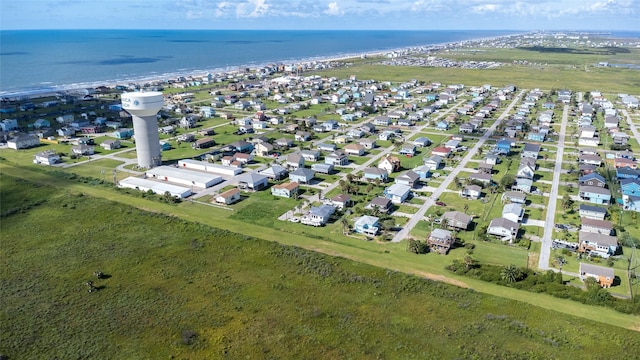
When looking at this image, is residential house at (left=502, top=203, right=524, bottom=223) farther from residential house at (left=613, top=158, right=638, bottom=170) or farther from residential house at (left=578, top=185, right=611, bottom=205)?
residential house at (left=613, top=158, right=638, bottom=170)

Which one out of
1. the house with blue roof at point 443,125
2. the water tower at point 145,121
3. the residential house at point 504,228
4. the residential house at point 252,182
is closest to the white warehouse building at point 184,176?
the water tower at point 145,121

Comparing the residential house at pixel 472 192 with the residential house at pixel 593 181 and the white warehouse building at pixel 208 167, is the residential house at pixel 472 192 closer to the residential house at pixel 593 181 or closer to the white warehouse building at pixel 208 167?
the residential house at pixel 593 181

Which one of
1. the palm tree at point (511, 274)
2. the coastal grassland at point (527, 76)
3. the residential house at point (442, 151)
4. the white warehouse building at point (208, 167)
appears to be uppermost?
the coastal grassland at point (527, 76)

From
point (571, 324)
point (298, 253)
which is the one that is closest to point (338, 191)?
point (298, 253)

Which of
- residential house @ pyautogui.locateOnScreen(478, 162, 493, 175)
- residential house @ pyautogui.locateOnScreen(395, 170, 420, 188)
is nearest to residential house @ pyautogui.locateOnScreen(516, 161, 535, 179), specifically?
residential house @ pyautogui.locateOnScreen(478, 162, 493, 175)

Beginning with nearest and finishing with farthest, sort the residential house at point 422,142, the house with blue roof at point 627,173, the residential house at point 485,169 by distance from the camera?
the house with blue roof at point 627,173 → the residential house at point 485,169 → the residential house at point 422,142

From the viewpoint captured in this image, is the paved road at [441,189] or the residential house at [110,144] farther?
the residential house at [110,144]
